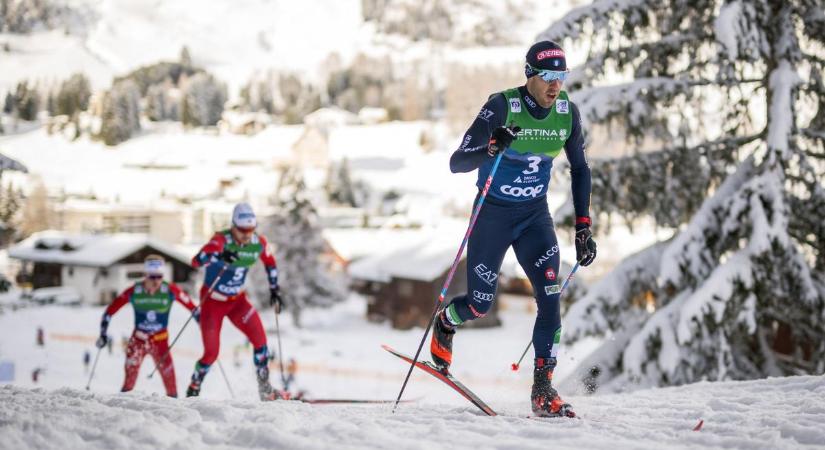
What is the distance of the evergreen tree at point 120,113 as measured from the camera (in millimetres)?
78375

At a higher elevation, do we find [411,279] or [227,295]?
[411,279]

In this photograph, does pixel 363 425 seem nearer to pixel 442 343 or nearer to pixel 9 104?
pixel 442 343

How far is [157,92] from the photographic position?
109m

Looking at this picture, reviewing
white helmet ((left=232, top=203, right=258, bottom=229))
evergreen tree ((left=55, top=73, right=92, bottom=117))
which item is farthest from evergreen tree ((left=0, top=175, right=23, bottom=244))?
white helmet ((left=232, top=203, right=258, bottom=229))

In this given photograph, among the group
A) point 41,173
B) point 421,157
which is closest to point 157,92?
point 421,157

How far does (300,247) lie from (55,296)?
1453cm

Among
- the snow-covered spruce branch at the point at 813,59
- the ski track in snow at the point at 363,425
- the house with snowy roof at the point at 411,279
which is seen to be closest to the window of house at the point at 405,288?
the house with snowy roof at the point at 411,279

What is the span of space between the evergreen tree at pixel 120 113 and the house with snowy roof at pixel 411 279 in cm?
4230

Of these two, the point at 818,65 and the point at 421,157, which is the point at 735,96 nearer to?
the point at 818,65

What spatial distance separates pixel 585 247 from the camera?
209 inches

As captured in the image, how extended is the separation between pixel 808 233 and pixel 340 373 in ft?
72.4

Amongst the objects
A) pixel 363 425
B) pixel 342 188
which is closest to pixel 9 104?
pixel 363 425

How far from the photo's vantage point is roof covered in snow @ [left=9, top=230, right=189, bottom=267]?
144 feet

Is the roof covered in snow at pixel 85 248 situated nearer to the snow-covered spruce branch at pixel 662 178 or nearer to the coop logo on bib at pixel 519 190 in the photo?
the snow-covered spruce branch at pixel 662 178
